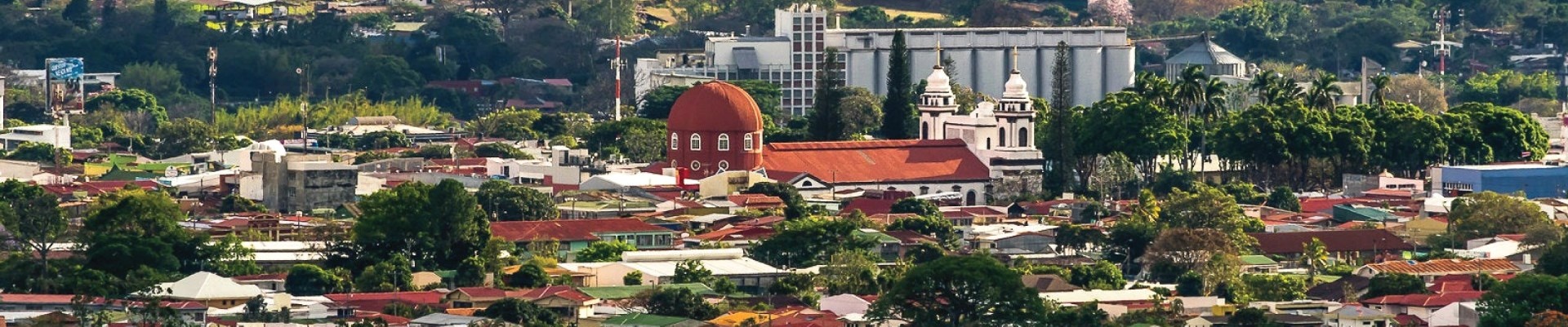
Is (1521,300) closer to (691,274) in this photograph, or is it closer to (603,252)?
(691,274)

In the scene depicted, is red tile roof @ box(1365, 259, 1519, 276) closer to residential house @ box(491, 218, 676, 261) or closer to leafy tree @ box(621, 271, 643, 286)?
leafy tree @ box(621, 271, 643, 286)

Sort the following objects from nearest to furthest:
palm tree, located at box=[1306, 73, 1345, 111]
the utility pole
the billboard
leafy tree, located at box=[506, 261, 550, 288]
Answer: leafy tree, located at box=[506, 261, 550, 288]
palm tree, located at box=[1306, 73, 1345, 111]
the utility pole
the billboard

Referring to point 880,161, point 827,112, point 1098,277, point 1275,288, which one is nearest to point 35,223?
point 1098,277

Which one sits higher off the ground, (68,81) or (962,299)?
(68,81)

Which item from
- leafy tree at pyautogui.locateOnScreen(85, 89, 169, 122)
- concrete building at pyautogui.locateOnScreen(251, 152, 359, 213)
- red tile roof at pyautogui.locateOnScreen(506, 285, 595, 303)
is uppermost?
leafy tree at pyautogui.locateOnScreen(85, 89, 169, 122)

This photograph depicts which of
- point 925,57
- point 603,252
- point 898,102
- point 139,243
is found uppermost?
point 925,57

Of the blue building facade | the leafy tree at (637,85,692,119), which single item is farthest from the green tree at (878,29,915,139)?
the blue building facade
